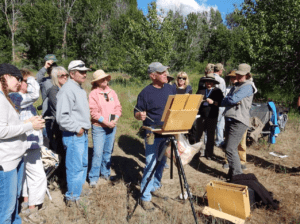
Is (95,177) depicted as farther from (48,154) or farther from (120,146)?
(120,146)

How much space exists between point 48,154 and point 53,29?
2853 cm

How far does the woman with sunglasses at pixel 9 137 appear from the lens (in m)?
2.16

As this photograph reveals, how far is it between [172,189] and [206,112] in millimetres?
1790

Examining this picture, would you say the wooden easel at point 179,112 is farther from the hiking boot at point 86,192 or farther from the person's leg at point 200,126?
the person's leg at point 200,126

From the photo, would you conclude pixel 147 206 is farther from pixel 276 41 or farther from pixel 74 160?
pixel 276 41

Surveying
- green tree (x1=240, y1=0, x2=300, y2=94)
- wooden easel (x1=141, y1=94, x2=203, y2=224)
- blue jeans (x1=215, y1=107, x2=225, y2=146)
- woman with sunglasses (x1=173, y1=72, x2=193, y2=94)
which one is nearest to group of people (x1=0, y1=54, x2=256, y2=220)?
woman with sunglasses (x1=173, y1=72, x2=193, y2=94)

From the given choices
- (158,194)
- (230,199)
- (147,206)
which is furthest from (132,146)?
(230,199)

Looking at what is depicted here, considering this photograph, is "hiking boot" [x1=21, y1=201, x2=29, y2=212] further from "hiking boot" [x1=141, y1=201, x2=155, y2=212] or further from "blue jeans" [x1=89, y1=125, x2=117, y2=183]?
"hiking boot" [x1=141, y1=201, x2=155, y2=212]

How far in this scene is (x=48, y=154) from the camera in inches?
130

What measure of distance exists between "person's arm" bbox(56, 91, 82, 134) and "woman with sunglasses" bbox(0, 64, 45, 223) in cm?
56

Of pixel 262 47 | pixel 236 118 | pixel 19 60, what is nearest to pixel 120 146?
pixel 236 118

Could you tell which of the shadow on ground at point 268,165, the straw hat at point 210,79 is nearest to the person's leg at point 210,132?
the straw hat at point 210,79

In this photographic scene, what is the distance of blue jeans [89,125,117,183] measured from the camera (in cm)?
389

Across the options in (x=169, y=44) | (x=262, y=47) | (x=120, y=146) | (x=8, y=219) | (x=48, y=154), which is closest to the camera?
(x=8, y=219)
